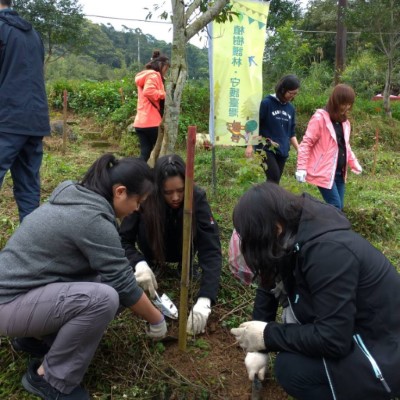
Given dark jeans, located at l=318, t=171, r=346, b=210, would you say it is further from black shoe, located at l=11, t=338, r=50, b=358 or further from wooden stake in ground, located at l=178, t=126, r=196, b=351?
black shoe, located at l=11, t=338, r=50, b=358

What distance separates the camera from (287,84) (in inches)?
163

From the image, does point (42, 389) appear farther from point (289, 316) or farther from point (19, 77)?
point (19, 77)

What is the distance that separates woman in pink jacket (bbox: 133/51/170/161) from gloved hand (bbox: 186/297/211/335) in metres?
2.70

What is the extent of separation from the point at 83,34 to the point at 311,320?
14499 millimetres

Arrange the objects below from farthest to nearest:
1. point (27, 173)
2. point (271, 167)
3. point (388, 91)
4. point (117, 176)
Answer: point (388, 91), point (271, 167), point (27, 173), point (117, 176)

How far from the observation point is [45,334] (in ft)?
5.78

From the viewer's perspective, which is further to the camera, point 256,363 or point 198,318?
point 198,318

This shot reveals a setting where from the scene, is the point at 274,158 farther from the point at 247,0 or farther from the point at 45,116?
the point at 45,116

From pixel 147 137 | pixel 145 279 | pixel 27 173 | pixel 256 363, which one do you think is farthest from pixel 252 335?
pixel 147 137

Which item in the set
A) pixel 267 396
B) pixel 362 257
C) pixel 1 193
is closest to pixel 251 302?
pixel 267 396

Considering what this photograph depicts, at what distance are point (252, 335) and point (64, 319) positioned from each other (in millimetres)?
762

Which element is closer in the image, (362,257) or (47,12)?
(362,257)

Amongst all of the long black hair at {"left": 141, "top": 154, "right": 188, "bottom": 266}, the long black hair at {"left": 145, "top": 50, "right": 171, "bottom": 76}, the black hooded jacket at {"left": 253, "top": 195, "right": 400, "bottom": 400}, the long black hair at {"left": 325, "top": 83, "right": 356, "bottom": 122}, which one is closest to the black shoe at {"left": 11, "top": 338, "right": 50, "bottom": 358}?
the long black hair at {"left": 141, "top": 154, "right": 188, "bottom": 266}

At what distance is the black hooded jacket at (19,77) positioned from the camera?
107 inches
